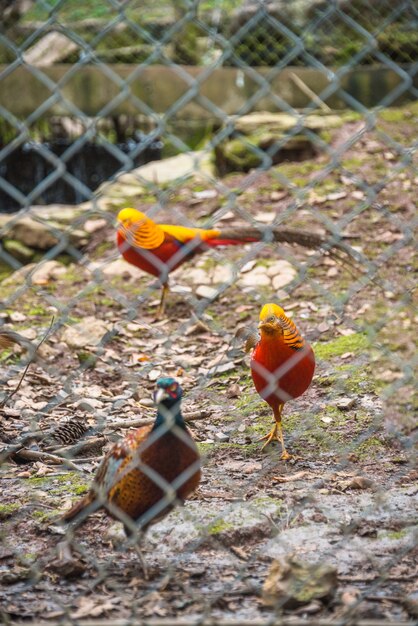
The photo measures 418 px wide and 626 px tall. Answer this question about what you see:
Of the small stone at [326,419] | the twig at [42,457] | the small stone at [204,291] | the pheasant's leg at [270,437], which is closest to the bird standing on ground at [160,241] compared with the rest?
the small stone at [204,291]

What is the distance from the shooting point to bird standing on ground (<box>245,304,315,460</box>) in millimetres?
3504

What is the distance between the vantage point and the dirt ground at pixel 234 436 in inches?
92.4

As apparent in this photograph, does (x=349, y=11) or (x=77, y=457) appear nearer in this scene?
(x=77, y=457)

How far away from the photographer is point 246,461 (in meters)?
3.56

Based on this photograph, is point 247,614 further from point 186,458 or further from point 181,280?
point 181,280

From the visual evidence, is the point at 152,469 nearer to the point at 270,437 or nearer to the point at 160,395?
the point at 160,395

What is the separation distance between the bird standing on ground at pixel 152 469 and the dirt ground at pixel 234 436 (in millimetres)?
166

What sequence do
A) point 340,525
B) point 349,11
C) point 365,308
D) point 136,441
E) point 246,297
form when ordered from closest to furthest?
1. point 136,441
2. point 340,525
3. point 365,308
4. point 246,297
5. point 349,11

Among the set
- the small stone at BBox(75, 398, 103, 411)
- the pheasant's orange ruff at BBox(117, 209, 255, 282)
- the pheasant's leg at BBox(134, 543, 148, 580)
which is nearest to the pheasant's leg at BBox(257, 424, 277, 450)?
the small stone at BBox(75, 398, 103, 411)

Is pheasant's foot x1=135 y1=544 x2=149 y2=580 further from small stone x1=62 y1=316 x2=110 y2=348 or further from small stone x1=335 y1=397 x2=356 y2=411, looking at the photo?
small stone x1=62 y1=316 x2=110 y2=348

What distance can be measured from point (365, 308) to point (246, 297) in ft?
2.71

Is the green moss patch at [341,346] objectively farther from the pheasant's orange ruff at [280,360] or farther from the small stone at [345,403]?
the pheasant's orange ruff at [280,360]

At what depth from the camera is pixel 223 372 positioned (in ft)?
15.2

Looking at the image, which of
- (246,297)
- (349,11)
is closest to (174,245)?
(246,297)
